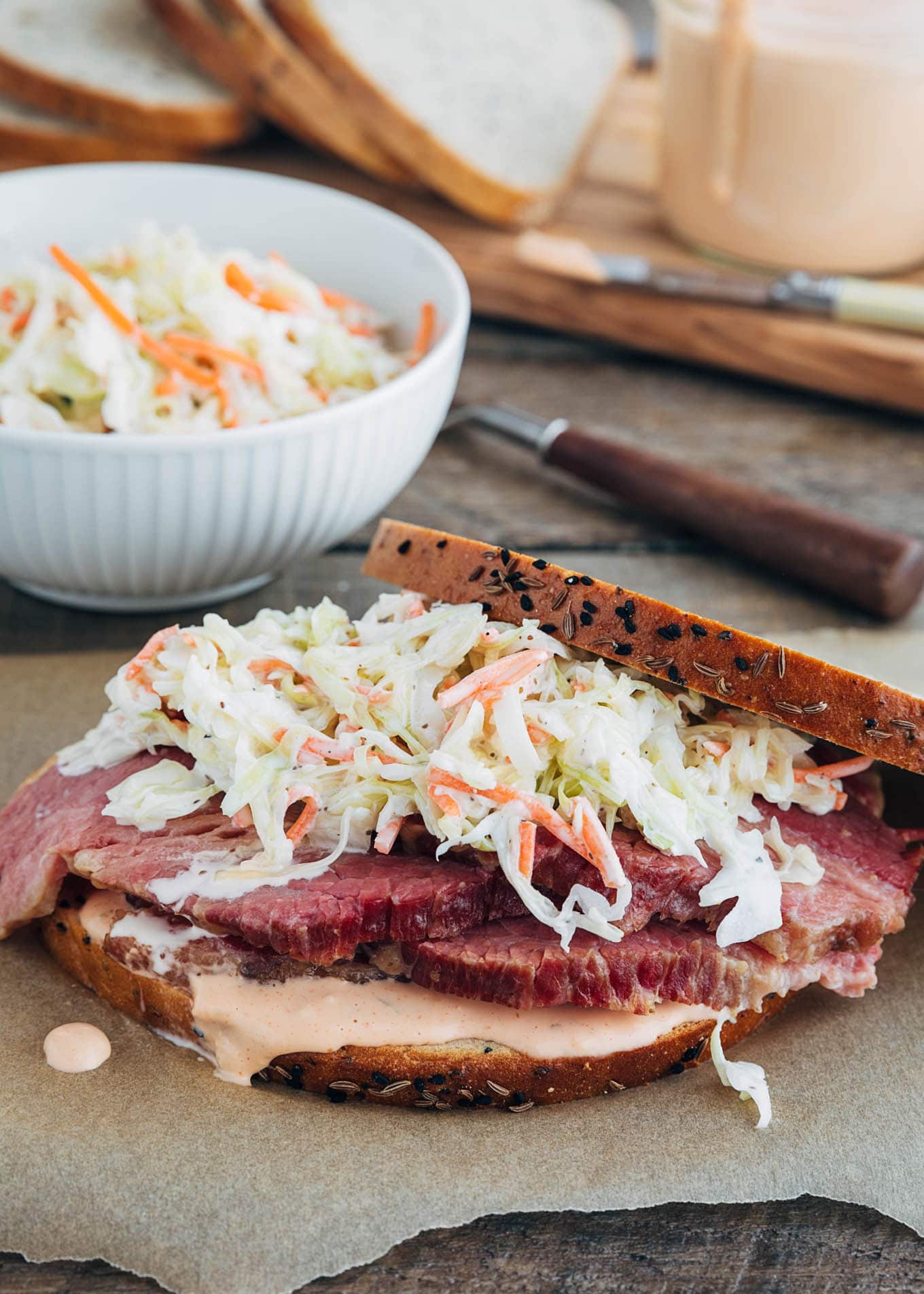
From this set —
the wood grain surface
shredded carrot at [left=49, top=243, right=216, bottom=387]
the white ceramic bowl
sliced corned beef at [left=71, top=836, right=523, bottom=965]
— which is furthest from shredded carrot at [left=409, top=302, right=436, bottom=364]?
the wood grain surface

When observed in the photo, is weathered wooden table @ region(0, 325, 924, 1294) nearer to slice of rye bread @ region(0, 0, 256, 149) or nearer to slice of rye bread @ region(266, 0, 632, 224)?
slice of rye bread @ region(266, 0, 632, 224)

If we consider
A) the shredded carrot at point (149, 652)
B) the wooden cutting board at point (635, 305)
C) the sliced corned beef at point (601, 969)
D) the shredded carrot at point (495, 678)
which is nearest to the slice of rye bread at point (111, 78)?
the wooden cutting board at point (635, 305)

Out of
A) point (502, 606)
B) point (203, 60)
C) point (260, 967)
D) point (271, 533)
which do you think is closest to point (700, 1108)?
point (260, 967)

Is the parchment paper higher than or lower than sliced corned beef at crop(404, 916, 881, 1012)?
lower

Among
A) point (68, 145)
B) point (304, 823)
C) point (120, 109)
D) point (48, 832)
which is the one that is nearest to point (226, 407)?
point (48, 832)

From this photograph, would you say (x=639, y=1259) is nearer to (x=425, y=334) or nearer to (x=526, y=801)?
(x=526, y=801)

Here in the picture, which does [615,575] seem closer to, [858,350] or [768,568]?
[768,568]
